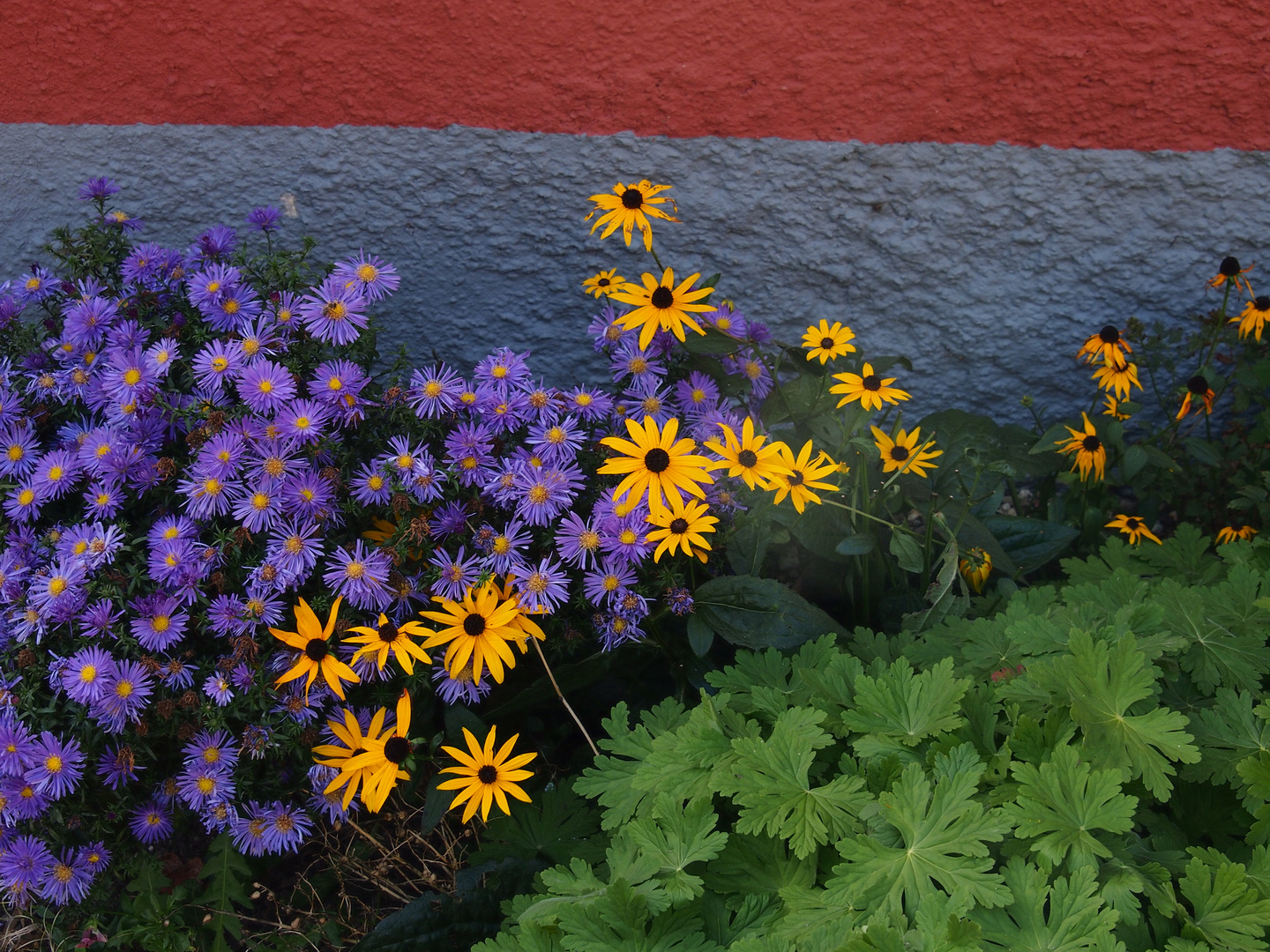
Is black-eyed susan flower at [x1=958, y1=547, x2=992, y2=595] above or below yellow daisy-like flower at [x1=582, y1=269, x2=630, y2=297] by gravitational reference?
below

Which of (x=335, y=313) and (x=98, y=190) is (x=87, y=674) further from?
(x=98, y=190)

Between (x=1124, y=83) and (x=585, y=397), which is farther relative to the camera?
(x=1124, y=83)

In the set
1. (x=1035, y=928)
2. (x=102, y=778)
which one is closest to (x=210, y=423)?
(x=102, y=778)

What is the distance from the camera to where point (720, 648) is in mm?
2162

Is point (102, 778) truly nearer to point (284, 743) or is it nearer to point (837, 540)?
Answer: point (284, 743)

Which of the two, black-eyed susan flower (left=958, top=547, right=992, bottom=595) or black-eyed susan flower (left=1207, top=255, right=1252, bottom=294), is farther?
black-eyed susan flower (left=1207, top=255, right=1252, bottom=294)

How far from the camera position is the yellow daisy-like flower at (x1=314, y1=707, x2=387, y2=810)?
1695mm

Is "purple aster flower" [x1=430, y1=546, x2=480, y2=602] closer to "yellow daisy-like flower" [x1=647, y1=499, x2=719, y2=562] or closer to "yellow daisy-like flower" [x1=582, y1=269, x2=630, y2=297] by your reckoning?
"yellow daisy-like flower" [x1=647, y1=499, x2=719, y2=562]

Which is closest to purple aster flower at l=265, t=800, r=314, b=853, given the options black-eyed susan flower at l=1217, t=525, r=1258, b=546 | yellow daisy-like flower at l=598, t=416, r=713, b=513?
yellow daisy-like flower at l=598, t=416, r=713, b=513

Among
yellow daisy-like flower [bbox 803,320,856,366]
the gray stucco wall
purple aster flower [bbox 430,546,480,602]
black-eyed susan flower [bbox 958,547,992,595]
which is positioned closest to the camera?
purple aster flower [bbox 430,546,480,602]

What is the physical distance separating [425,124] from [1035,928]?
7.15ft

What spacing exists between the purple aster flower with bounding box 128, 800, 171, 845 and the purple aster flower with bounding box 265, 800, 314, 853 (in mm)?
194

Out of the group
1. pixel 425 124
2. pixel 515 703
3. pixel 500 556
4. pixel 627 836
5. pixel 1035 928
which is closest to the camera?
pixel 1035 928

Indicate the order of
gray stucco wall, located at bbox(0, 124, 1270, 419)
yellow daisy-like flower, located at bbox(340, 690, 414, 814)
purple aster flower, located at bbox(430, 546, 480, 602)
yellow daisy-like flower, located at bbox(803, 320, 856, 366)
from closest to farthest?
yellow daisy-like flower, located at bbox(340, 690, 414, 814) < purple aster flower, located at bbox(430, 546, 480, 602) < yellow daisy-like flower, located at bbox(803, 320, 856, 366) < gray stucco wall, located at bbox(0, 124, 1270, 419)
